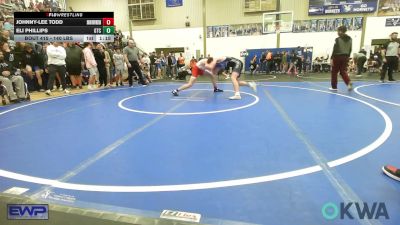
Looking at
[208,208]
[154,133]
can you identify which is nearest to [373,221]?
[208,208]

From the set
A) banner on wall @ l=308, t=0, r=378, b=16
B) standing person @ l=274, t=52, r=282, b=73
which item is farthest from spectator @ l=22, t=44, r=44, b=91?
banner on wall @ l=308, t=0, r=378, b=16

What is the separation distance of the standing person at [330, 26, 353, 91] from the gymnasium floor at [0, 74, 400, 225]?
237 cm

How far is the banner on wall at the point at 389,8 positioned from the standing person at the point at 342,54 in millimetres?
13965

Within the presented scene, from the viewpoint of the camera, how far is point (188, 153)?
3490 millimetres

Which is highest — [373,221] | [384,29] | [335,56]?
[384,29]

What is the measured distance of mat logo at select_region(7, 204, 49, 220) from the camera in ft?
6.78

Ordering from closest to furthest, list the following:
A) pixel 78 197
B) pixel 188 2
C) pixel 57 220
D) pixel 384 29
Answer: pixel 57 220, pixel 78 197, pixel 384 29, pixel 188 2

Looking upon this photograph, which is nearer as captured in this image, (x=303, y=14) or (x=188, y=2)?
(x=303, y=14)

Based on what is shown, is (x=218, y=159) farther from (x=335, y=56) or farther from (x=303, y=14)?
(x=303, y=14)

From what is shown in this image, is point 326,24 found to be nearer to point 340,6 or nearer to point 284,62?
point 340,6

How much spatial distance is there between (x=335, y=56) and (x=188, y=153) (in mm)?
6880

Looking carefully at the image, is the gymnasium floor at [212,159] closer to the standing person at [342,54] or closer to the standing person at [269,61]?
the standing person at [342,54]

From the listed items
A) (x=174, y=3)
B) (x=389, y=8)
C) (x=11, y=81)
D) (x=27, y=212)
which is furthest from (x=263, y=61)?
(x=27, y=212)
